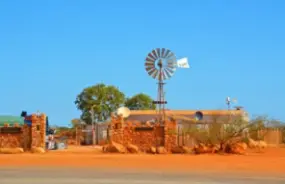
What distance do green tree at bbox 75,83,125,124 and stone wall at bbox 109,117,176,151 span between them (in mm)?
43864

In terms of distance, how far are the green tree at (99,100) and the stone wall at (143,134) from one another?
43864 mm

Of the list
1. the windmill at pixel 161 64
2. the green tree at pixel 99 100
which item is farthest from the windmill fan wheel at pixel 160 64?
the green tree at pixel 99 100

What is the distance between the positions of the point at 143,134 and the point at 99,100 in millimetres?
46334

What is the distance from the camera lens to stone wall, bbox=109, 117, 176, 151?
38.0 m

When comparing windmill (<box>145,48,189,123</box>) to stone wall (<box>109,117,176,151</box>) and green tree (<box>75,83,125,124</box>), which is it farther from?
green tree (<box>75,83,125,124</box>)

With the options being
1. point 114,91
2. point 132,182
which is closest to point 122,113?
point 132,182

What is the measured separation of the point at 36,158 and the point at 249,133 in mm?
15707

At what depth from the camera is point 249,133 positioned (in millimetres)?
38469

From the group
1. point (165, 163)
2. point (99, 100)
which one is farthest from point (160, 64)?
point (99, 100)

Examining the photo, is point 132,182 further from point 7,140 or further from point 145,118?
point 145,118

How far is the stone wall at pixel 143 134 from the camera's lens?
125 feet

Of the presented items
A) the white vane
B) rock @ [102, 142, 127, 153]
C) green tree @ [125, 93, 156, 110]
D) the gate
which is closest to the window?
the gate

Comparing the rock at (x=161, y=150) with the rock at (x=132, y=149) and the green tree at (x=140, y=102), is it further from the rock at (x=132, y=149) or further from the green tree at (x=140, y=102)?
the green tree at (x=140, y=102)

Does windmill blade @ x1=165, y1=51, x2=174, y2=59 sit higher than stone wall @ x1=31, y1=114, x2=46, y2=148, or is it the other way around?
windmill blade @ x1=165, y1=51, x2=174, y2=59
